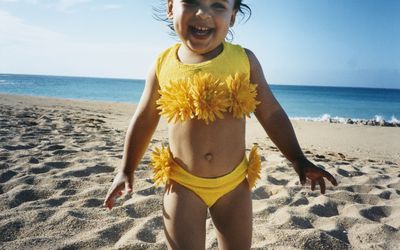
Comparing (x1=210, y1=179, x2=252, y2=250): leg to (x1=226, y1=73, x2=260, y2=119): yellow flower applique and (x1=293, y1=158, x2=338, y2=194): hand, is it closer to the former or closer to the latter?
(x1=293, y1=158, x2=338, y2=194): hand

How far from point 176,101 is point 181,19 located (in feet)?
1.39

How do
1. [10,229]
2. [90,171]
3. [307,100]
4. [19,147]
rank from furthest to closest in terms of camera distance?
1. [307,100]
2. [19,147]
3. [90,171]
4. [10,229]

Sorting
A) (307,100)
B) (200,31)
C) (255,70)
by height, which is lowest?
(307,100)

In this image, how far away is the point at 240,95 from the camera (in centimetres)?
179

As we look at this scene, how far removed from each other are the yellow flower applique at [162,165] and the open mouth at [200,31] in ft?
2.02

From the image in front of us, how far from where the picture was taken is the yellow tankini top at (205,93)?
1.74 metres

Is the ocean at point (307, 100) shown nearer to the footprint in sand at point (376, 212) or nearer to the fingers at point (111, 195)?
the footprint in sand at point (376, 212)

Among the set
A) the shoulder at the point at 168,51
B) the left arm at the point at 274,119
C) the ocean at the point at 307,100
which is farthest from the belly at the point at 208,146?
the ocean at the point at 307,100

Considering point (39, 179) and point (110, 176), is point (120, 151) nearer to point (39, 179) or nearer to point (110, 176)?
point (110, 176)

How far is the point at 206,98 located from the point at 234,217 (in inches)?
24.9

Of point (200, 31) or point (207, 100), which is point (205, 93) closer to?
point (207, 100)

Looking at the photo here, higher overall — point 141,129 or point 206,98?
point 206,98

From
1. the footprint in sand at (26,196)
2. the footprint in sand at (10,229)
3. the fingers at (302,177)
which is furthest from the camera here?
the footprint in sand at (26,196)

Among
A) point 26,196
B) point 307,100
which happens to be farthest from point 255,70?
point 307,100
